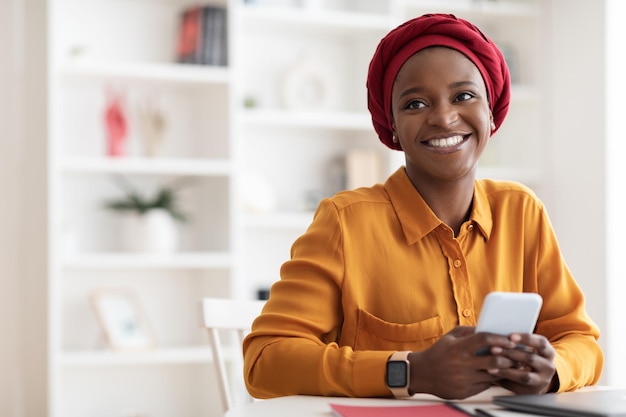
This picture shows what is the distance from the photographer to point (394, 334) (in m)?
1.49

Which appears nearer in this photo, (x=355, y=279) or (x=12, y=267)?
(x=355, y=279)

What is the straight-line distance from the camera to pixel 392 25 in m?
4.12

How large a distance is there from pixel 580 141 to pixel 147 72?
197cm

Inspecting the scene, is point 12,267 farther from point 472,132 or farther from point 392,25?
point 472,132

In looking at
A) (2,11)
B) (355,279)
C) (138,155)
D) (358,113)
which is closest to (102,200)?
(138,155)

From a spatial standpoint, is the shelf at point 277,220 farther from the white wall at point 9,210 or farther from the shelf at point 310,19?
the white wall at point 9,210

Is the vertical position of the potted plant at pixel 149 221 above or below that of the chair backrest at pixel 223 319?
above

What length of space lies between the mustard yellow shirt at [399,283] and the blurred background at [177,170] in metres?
2.34

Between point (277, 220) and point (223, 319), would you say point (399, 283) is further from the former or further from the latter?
point (277, 220)

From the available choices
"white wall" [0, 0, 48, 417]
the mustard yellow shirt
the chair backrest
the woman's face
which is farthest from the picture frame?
the woman's face

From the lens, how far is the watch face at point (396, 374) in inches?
51.1

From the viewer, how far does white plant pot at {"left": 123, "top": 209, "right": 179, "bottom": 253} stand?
3824mm

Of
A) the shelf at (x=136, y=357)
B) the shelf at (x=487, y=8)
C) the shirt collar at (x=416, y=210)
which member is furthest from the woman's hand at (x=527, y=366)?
the shelf at (x=487, y=8)

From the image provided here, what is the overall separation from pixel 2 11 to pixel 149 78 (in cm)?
73
